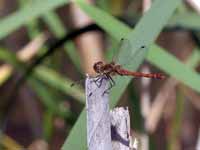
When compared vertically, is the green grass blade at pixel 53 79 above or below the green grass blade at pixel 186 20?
above

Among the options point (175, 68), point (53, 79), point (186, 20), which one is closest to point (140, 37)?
point (175, 68)

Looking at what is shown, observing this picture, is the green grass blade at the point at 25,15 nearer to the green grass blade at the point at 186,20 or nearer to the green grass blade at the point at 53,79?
the green grass blade at the point at 186,20

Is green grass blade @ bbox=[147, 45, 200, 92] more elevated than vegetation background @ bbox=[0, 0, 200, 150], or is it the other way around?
vegetation background @ bbox=[0, 0, 200, 150]

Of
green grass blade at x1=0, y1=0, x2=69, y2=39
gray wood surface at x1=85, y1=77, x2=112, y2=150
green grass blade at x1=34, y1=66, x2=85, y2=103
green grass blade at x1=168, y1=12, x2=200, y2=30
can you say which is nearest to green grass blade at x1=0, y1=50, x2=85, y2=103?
green grass blade at x1=34, y1=66, x2=85, y2=103

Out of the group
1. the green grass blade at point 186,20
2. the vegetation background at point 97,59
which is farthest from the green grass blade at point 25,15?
the green grass blade at point 186,20

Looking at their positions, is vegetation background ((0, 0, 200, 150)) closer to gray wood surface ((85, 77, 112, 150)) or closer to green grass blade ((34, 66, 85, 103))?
green grass blade ((34, 66, 85, 103))

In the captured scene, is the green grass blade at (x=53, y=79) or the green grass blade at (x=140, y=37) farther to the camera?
the green grass blade at (x=53, y=79)

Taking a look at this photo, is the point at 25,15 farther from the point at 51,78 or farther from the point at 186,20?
the point at 51,78

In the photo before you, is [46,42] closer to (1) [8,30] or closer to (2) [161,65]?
(1) [8,30]

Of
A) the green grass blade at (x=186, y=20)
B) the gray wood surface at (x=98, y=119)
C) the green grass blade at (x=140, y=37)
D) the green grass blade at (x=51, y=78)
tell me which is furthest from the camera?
the green grass blade at (x=51, y=78)
